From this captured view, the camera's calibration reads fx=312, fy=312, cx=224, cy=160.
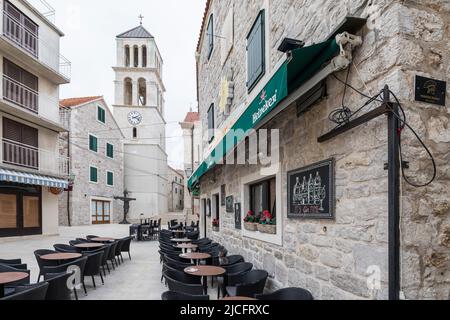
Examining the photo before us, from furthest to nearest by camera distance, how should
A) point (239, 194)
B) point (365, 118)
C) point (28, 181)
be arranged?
point (28, 181) < point (239, 194) < point (365, 118)

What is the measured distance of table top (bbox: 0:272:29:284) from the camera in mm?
4641

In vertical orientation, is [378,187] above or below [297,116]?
below

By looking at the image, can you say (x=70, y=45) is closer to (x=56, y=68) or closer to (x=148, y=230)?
(x=56, y=68)

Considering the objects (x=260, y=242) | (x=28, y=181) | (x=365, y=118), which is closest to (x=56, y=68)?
(x=28, y=181)

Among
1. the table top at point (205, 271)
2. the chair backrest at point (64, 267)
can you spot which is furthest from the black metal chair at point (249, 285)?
the chair backrest at point (64, 267)

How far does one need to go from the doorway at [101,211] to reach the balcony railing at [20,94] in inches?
452

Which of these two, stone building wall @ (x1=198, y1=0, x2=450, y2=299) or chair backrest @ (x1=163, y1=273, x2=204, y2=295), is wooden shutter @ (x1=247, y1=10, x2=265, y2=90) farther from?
chair backrest @ (x1=163, y1=273, x2=204, y2=295)

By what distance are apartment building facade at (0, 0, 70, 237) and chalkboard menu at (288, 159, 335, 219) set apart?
13508mm

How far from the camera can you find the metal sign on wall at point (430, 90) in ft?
9.20

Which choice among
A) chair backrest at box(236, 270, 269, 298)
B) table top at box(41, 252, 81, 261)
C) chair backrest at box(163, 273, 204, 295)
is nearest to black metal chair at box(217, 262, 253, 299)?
chair backrest at box(236, 270, 269, 298)

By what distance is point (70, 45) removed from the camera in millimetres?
19688

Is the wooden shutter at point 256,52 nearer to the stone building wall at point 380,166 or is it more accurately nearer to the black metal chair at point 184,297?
the stone building wall at point 380,166
